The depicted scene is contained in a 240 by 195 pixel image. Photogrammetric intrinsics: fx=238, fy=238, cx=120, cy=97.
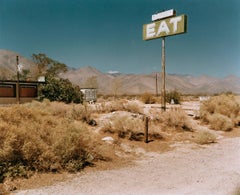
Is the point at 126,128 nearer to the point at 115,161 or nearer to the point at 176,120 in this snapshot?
the point at 115,161

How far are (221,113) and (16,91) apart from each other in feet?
66.6

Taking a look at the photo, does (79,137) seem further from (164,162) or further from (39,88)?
(39,88)

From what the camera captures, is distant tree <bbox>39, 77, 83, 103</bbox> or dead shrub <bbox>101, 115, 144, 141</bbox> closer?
dead shrub <bbox>101, 115, 144, 141</bbox>

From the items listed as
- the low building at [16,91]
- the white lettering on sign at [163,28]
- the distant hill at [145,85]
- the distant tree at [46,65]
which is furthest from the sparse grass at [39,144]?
the distant hill at [145,85]

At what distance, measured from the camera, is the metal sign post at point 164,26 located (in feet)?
48.3

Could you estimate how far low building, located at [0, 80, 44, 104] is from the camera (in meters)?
24.7

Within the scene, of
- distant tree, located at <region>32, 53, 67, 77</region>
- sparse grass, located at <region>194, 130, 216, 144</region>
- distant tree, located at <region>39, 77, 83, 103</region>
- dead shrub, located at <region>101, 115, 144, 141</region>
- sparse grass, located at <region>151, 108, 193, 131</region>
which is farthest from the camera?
distant tree, located at <region>32, 53, 67, 77</region>

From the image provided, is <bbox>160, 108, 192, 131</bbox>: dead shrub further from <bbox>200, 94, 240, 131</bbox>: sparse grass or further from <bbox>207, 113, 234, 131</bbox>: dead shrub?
<bbox>200, 94, 240, 131</bbox>: sparse grass

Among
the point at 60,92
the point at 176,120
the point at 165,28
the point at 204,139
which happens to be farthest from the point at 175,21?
the point at 60,92

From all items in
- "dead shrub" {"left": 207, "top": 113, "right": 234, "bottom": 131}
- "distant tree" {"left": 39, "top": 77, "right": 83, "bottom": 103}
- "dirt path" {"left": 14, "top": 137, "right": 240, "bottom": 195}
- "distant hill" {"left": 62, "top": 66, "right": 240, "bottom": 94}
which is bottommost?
"dirt path" {"left": 14, "top": 137, "right": 240, "bottom": 195}

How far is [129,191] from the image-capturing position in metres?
4.93

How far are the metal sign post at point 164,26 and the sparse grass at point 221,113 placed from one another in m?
2.91


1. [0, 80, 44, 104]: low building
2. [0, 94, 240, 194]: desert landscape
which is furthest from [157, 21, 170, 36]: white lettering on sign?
[0, 80, 44, 104]: low building

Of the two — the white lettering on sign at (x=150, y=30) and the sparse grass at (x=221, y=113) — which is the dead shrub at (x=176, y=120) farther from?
the white lettering on sign at (x=150, y=30)
